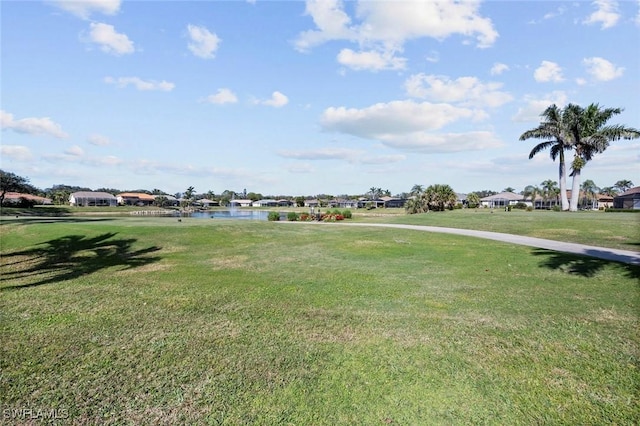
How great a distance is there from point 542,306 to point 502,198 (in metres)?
93.4

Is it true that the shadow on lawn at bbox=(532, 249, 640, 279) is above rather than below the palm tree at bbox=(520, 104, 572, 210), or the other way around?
below

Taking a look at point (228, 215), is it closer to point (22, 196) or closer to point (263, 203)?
point (22, 196)

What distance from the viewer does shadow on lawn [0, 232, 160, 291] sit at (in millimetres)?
8906

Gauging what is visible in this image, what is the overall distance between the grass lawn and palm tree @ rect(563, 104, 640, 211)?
30.0 meters

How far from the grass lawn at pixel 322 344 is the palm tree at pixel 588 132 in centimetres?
3002

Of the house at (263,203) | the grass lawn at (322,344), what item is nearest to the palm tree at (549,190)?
the grass lawn at (322,344)

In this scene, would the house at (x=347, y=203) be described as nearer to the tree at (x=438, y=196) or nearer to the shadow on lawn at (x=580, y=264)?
the tree at (x=438, y=196)

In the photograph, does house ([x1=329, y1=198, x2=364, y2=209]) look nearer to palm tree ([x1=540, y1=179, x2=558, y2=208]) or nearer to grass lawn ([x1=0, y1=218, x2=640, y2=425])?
palm tree ([x1=540, y1=179, x2=558, y2=208])

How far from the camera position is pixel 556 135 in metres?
34.7

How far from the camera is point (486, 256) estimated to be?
11828 millimetres

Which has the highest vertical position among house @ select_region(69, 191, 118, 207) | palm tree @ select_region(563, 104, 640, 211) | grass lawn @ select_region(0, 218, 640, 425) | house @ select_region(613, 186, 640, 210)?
palm tree @ select_region(563, 104, 640, 211)

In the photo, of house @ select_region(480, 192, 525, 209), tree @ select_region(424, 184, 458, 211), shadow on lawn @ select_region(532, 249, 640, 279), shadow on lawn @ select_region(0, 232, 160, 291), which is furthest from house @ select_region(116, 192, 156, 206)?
shadow on lawn @ select_region(532, 249, 640, 279)

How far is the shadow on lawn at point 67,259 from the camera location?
8906mm

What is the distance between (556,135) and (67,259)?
40.7 metres
